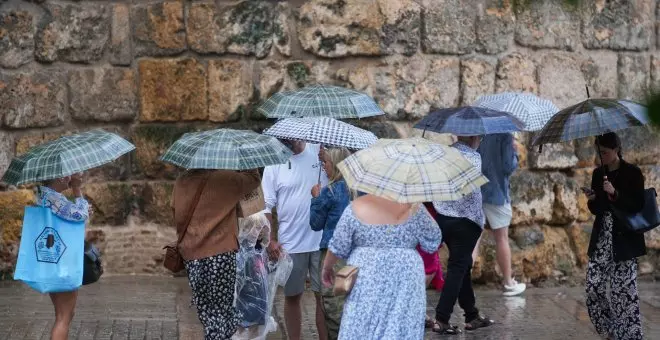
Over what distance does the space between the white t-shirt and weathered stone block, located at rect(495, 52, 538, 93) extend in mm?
2964

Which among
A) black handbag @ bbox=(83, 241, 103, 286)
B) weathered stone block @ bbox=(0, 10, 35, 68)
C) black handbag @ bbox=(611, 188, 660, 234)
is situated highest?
weathered stone block @ bbox=(0, 10, 35, 68)

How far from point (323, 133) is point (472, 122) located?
53.1 inches

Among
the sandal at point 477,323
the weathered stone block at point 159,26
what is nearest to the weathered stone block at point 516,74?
the sandal at point 477,323

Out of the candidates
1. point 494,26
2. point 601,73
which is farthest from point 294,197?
point 601,73

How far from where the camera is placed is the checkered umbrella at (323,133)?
675 cm

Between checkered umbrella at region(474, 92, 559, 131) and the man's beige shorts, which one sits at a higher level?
checkered umbrella at region(474, 92, 559, 131)

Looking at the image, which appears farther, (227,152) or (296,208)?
(296,208)

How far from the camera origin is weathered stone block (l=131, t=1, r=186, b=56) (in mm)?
9031

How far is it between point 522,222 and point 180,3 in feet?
11.3

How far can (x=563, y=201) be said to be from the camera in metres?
10.0

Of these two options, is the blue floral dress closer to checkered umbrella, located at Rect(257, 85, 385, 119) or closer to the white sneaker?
checkered umbrella, located at Rect(257, 85, 385, 119)

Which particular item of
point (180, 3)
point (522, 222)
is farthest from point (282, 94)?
point (522, 222)

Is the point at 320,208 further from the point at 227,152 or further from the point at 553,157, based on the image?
the point at 553,157

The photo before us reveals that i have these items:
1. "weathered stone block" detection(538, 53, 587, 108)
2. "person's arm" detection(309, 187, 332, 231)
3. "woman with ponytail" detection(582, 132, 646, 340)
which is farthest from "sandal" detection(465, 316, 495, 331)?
"weathered stone block" detection(538, 53, 587, 108)
